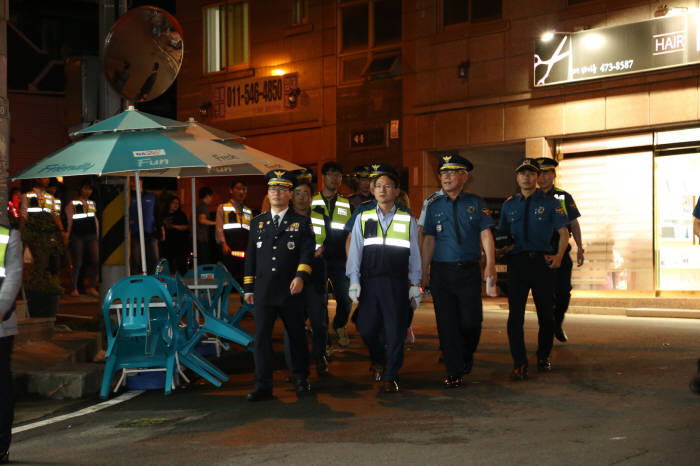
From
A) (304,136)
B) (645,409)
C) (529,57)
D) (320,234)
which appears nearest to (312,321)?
(320,234)

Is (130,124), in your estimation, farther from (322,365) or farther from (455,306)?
(455,306)

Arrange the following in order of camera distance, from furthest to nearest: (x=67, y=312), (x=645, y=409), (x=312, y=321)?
(x=67, y=312), (x=312, y=321), (x=645, y=409)

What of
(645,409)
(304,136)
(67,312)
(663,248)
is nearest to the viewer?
(645,409)

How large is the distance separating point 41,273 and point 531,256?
6696 millimetres

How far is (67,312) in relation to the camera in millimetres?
16203

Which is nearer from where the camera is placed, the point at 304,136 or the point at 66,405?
the point at 66,405

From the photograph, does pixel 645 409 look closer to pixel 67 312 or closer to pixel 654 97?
pixel 67 312

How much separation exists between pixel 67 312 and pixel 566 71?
408 inches

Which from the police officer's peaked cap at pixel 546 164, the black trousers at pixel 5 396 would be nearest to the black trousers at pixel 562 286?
the police officer's peaked cap at pixel 546 164

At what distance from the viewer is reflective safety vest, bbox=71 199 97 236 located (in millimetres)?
18562

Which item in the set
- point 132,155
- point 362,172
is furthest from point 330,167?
point 132,155

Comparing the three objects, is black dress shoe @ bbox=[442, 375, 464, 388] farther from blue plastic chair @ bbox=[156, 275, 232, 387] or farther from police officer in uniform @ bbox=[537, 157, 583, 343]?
police officer in uniform @ bbox=[537, 157, 583, 343]

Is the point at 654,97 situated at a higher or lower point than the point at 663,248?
higher

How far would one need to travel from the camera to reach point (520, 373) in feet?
30.4
